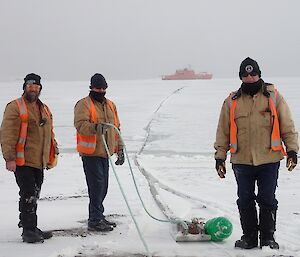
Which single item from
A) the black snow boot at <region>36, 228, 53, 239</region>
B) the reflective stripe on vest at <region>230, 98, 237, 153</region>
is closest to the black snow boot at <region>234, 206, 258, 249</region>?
the reflective stripe on vest at <region>230, 98, 237, 153</region>

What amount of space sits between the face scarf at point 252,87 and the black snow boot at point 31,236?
2415 millimetres

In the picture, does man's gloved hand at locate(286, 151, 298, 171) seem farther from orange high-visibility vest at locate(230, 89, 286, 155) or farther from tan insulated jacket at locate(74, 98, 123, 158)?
tan insulated jacket at locate(74, 98, 123, 158)

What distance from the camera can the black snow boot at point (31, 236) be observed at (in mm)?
4512

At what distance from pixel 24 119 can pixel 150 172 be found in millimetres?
4192

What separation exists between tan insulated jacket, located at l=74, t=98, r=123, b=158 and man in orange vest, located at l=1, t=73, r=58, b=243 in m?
0.36

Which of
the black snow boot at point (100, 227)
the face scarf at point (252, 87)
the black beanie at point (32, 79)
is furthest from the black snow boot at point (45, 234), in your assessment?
the face scarf at point (252, 87)

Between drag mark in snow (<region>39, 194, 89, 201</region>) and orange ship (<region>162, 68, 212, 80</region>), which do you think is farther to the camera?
orange ship (<region>162, 68, 212, 80</region>)

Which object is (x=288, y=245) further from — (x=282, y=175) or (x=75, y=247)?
(x=282, y=175)

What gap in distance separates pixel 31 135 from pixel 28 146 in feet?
0.38

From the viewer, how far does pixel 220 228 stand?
4500 millimetres

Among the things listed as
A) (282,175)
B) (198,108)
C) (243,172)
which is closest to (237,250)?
(243,172)

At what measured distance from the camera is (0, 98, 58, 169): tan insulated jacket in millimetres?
4512

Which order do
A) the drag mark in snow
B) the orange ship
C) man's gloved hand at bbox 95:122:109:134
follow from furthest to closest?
the orange ship
the drag mark in snow
man's gloved hand at bbox 95:122:109:134

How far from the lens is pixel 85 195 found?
22.1ft
